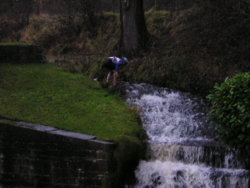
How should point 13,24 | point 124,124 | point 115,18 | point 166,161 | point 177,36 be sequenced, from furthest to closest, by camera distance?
point 13,24, point 115,18, point 177,36, point 124,124, point 166,161

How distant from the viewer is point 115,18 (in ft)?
82.2

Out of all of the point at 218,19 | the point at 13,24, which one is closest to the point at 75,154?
the point at 218,19

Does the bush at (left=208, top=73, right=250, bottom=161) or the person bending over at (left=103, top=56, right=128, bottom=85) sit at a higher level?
the person bending over at (left=103, top=56, right=128, bottom=85)

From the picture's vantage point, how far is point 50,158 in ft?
28.7

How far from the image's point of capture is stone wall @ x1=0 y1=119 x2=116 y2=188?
8.42 metres

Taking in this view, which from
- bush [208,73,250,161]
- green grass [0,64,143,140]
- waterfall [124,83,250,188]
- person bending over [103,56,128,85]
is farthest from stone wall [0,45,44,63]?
bush [208,73,250,161]

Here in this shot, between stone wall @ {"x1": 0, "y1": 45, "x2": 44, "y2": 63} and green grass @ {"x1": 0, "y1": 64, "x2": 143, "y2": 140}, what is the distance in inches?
24.6

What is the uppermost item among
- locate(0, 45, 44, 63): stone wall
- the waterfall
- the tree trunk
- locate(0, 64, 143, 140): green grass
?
the tree trunk

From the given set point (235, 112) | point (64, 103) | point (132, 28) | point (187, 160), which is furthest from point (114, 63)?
point (235, 112)

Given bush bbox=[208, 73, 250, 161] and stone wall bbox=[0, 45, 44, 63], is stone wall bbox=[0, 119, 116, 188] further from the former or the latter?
stone wall bbox=[0, 45, 44, 63]

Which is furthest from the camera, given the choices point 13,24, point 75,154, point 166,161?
point 13,24

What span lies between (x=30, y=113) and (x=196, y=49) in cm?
891

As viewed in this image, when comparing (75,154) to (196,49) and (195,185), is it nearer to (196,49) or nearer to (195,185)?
(195,185)

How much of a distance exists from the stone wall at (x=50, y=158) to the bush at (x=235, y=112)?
259 cm
